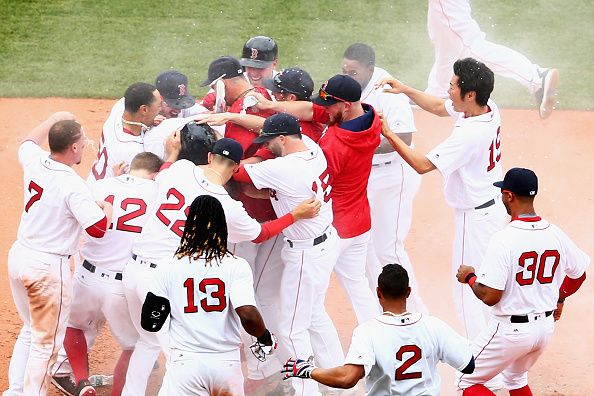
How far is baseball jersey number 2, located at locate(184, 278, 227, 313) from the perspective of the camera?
17.4ft

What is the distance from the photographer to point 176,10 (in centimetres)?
1414

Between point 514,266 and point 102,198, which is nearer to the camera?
point 514,266

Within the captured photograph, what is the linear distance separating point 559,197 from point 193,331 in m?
5.61

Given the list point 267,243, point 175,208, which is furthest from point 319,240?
point 175,208

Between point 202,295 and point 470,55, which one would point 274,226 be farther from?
point 470,55

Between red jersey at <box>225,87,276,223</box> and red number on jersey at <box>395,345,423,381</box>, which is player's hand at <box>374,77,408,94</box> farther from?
red number on jersey at <box>395,345,423,381</box>

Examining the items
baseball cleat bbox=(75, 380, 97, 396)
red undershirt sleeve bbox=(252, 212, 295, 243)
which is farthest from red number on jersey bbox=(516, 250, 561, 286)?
baseball cleat bbox=(75, 380, 97, 396)

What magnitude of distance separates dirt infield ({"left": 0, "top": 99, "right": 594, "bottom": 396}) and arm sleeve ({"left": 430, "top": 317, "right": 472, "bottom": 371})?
80.6 inches

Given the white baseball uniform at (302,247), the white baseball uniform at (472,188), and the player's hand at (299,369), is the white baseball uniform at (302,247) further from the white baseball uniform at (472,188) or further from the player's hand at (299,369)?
the player's hand at (299,369)

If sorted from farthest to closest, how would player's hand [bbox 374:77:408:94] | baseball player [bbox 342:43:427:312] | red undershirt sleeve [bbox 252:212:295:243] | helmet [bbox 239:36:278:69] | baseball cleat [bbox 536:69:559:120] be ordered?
baseball cleat [bbox 536:69:559:120], baseball player [bbox 342:43:427:312], helmet [bbox 239:36:278:69], player's hand [bbox 374:77:408:94], red undershirt sleeve [bbox 252:212:295:243]

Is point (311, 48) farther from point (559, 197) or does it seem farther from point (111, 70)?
point (559, 197)

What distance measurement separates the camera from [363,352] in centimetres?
497

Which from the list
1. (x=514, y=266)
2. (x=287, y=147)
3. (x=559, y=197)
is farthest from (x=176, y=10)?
(x=514, y=266)

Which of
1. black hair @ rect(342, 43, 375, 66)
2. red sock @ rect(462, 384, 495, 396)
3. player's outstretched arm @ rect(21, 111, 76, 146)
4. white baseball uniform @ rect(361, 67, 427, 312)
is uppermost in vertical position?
black hair @ rect(342, 43, 375, 66)
